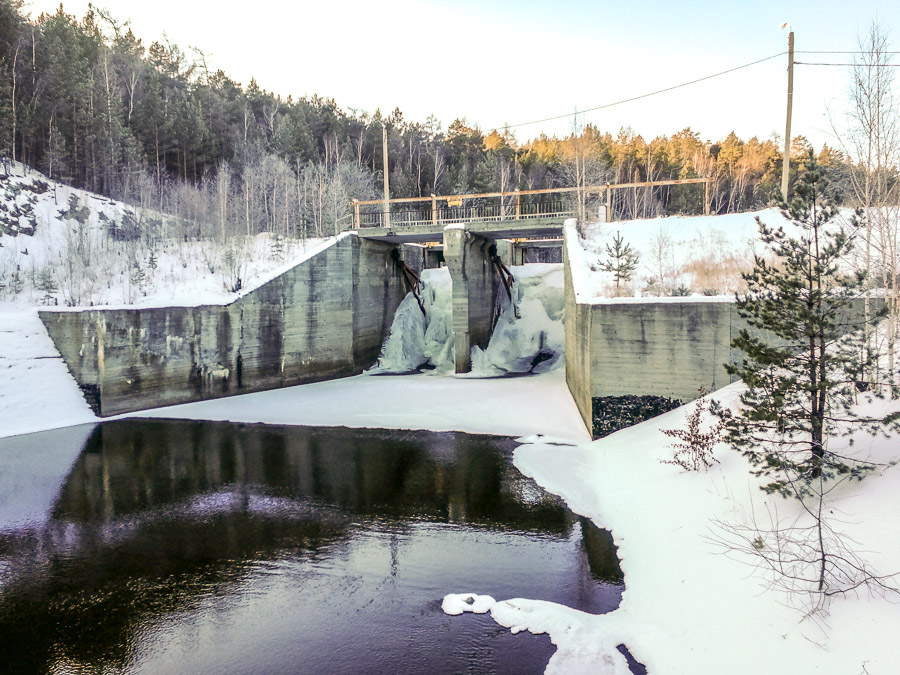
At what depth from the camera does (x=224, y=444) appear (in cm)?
1416

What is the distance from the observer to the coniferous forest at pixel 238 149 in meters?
33.4

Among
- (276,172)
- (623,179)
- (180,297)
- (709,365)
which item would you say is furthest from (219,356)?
(623,179)

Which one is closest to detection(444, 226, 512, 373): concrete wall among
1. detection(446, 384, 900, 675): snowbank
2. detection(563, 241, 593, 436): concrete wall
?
detection(563, 241, 593, 436): concrete wall

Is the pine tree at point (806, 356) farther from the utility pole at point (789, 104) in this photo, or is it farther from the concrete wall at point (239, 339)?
the concrete wall at point (239, 339)

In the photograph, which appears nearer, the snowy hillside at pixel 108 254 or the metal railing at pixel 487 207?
the snowy hillside at pixel 108 254

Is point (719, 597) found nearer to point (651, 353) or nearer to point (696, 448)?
point (696, 448)

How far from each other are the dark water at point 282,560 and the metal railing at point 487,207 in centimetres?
1373

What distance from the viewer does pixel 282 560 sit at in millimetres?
8094

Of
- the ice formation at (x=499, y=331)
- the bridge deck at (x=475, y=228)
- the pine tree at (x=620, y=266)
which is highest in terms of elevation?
the bridge deck at (x=475, y=228)

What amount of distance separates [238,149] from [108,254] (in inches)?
870

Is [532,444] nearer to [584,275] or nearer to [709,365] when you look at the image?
[709,365]

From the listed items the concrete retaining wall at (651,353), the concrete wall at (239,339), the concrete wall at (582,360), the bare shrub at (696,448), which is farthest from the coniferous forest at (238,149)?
the bare shrub at (696,448)

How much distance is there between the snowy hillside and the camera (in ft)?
66.6

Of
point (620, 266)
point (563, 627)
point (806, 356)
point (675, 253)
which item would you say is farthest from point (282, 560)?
point (675, 253)
